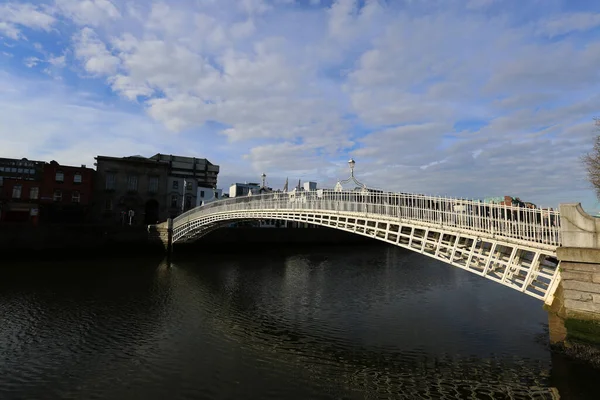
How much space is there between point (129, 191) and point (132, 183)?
147cm

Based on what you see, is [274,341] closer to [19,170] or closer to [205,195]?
[205,195]

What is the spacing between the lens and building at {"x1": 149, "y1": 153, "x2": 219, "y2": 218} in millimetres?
54469

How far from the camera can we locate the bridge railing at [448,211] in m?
10.3

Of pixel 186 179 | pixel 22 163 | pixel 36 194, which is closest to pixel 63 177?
pixel 36 194

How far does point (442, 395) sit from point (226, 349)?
23.4 ft

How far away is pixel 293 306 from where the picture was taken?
17.9m

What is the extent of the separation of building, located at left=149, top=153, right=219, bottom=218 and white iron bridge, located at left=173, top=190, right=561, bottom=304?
35966 millimetres

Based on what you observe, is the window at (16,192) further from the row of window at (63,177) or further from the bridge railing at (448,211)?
the bridge railing at (448,211)

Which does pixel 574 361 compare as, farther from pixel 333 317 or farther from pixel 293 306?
pixel 293 306

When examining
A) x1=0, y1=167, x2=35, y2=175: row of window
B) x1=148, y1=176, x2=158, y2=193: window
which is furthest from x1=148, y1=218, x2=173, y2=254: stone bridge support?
x1=0, y1=167, x2=35, y2=175: row of window

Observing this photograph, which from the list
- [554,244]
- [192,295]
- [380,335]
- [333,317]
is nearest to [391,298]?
[333,317]

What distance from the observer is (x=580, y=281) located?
9.21 meters

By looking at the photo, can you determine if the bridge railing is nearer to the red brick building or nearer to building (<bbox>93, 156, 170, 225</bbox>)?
building (<bbox>93, 156, 170, 225</bbox>)

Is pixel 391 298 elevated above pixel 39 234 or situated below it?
below
